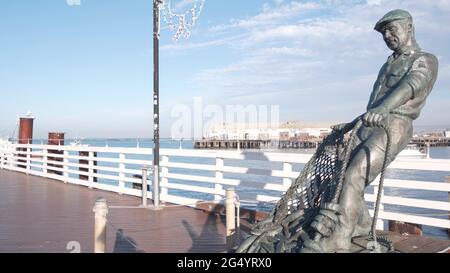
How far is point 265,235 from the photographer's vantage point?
12.9 ft

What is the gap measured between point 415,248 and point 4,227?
5729 mm

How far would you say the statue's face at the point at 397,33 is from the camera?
145 inches

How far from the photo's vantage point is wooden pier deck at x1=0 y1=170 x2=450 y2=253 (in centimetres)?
546

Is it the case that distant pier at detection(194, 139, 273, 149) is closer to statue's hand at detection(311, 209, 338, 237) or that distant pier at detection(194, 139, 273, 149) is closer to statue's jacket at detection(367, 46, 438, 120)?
statue's jacket at detection(367, 46, 438, 120)

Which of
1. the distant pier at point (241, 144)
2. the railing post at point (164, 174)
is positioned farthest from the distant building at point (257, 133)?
the railing post at point (164, 174)

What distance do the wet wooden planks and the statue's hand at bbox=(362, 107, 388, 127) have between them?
267cm

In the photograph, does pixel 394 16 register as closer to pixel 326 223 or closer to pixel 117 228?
pixel 326 223

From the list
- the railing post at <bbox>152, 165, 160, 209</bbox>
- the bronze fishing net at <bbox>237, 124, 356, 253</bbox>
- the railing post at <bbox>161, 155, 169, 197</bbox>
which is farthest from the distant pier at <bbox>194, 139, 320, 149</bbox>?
the bronze fishing net at <bbox>237, 124, 356, 253</bbox>

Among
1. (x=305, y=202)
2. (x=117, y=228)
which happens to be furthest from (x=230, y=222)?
(x=117, y=228)

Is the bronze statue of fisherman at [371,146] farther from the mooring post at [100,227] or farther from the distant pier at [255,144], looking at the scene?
the distant pier at [255,144]

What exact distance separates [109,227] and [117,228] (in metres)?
0.14

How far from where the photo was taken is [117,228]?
6730mm
